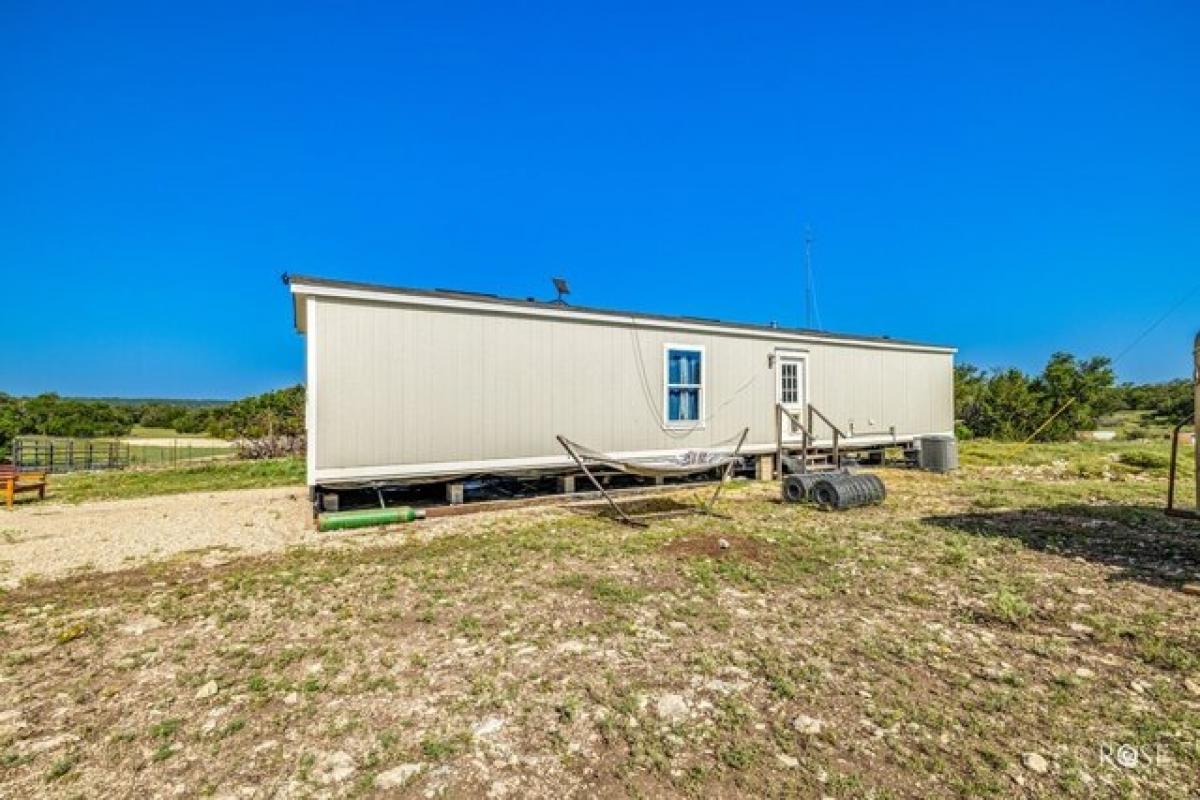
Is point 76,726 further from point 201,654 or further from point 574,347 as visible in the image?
point 574,347

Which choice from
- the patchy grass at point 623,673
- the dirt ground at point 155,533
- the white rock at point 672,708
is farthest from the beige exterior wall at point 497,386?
the white rock at point 672,708

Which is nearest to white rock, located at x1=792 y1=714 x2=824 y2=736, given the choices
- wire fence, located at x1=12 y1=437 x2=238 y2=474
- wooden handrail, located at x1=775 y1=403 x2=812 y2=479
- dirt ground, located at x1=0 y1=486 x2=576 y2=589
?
dirt ground, located at x1=0 y1=486 x2=576 y2=589

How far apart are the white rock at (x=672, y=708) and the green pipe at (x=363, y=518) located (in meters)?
5.04

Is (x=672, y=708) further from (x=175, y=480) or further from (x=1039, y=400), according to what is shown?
(x=1039, y=400)

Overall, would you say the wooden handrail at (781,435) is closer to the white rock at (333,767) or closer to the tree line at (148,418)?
the white rock at (333,767)

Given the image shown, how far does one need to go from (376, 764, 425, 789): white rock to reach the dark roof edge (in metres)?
5.96

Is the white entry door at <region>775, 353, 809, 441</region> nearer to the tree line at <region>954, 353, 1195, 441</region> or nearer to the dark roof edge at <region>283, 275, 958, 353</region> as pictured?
the dark roof edge at <region>283, 275, 958, 353</region>

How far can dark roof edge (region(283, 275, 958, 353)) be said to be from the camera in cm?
686

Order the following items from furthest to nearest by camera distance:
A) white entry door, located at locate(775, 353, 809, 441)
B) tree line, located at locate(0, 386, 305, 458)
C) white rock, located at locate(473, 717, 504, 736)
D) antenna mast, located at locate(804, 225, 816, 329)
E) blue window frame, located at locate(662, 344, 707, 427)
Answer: tree line, located at locate(0, 386, 305, 458), antenna mast, located at locate(804, 225, 816, 329), white entry door, located at locate(775, 353, 809, 441), blue window frame, located at locate(662, 344, 707, 427), white rock, located at locate(473, 717, 504, 736)

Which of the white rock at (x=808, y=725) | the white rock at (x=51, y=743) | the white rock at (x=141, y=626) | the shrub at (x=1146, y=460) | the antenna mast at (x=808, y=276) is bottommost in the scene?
the white rock at (x=51, y=743)

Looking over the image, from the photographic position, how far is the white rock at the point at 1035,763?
208 centimetres

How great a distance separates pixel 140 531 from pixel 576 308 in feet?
20.2

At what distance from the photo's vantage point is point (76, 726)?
8.07 ft

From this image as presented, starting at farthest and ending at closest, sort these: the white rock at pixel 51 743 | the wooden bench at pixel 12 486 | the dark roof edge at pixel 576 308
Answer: the wooden bench at pixel 12 486
the dark roof edge at pixel 576 308
the white rock at pixel 51 743
